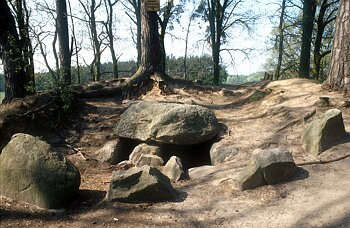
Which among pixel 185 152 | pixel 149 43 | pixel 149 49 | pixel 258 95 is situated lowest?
pixel 185 152

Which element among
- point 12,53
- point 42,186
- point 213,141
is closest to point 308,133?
point 213,141

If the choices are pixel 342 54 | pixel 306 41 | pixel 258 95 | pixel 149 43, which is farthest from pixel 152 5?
pixel 306 41

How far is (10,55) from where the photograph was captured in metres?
6.76

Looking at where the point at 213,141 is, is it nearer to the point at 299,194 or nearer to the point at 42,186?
the point at 299,194

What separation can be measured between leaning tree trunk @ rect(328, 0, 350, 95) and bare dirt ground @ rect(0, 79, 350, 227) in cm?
25

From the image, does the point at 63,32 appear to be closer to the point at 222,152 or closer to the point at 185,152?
the point at 185,152

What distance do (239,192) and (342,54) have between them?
3782 mm

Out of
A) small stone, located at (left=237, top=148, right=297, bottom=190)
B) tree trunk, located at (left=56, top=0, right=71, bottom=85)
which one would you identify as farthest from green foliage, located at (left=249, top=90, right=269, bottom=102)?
tree trunk, located at (left=56, top=0, right=71, bottom=85)

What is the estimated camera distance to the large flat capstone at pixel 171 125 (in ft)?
18.9

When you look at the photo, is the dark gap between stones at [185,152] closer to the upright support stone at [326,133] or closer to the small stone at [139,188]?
the upright support stone at [326,133]

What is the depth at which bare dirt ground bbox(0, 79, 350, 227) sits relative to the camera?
3402 millimetres

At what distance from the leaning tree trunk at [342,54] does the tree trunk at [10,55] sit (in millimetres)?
6353

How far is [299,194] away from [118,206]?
212cm

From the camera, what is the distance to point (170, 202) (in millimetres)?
3857
